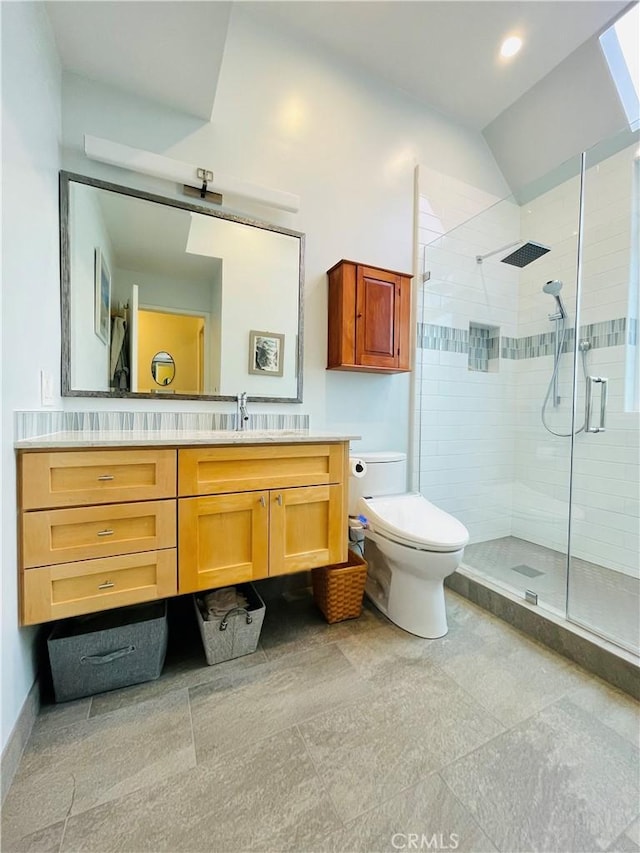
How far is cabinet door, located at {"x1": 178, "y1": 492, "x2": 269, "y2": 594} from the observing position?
124cm

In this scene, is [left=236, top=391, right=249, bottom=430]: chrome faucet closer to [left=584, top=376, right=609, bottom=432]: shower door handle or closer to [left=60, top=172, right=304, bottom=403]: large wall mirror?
[left=60, top=172, right=304, bottom=403]: large wall mirror

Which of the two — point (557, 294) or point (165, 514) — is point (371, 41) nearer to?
point (557, 294)

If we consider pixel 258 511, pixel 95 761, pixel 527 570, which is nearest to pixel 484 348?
pixel 527 570

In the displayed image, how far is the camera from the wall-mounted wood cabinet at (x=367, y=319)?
1.90m

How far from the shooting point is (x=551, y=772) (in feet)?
3.17

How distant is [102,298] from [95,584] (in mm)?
1165

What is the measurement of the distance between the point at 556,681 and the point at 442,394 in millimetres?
1589

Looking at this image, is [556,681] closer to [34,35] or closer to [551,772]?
[551,772]

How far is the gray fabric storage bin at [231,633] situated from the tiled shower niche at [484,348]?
6.90 ft

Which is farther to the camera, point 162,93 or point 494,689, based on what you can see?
point 162,93

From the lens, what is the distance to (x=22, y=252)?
1.07 meters

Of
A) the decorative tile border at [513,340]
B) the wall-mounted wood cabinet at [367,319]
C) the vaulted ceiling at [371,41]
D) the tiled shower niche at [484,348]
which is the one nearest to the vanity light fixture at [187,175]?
the vaulted ceiling at [371,41]

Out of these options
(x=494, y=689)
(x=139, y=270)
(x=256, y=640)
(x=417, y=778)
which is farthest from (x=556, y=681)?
(x=139, y=270)

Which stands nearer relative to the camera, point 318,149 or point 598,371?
point 318,149
